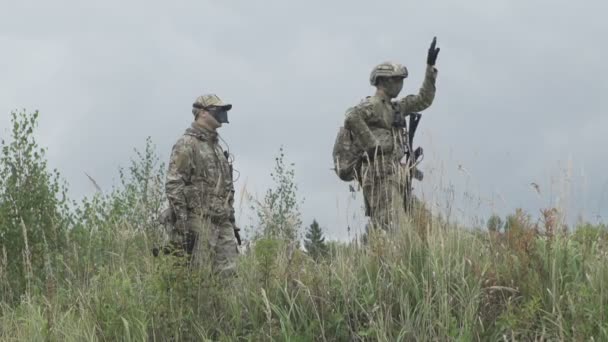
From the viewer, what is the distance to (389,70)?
952cm

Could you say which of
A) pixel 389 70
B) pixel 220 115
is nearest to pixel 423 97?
pixel 389 70

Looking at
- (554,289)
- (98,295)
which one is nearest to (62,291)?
(98,295)

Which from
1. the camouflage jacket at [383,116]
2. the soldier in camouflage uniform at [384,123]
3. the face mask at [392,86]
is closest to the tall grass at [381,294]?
the soldier in camouflage uniform at [384,123]

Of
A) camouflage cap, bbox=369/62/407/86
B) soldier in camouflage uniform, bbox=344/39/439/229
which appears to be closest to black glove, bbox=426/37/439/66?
soldier in camouflage uniform, bbox=344/39/439/229

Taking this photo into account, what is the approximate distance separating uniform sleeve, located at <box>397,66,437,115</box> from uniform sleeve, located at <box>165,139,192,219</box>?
2291mm

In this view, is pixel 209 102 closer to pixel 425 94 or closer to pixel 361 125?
pixel 361 125

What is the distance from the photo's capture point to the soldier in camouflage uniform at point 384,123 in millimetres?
9156

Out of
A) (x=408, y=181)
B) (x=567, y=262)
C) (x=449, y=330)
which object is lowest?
(x=449, y=330)

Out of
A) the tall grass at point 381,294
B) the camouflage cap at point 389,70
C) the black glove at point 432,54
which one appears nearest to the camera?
the tall grass at point 381,294

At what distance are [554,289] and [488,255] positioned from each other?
838 millimetres

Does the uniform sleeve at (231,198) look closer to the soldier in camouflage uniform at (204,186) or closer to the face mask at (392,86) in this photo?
the soldier in camouflage uniform at (204,186)

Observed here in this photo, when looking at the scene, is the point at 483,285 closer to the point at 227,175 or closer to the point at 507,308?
the point at 507,308

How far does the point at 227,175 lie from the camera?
8.98 metres

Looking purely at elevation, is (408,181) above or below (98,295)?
above
